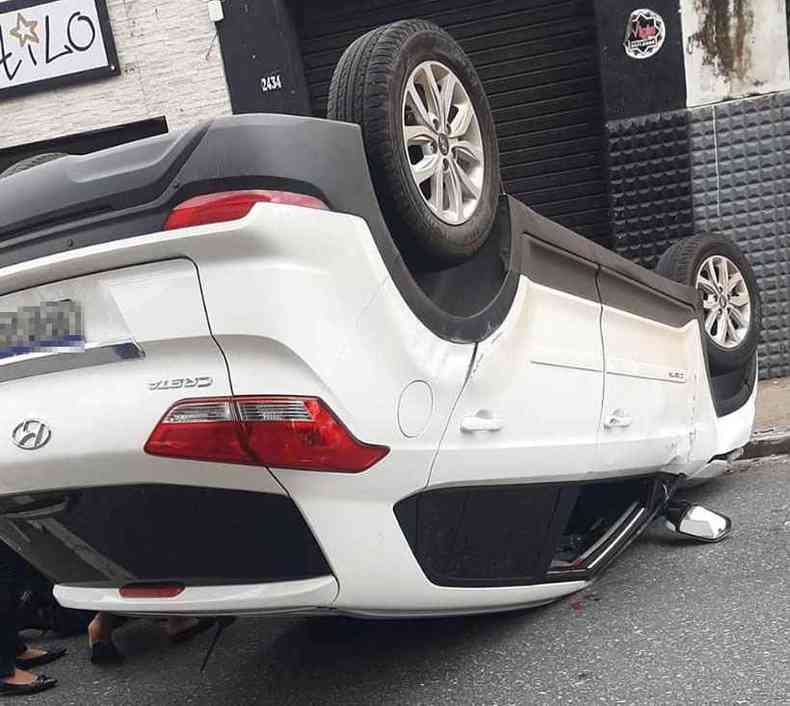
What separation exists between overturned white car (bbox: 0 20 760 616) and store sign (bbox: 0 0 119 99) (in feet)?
17.9

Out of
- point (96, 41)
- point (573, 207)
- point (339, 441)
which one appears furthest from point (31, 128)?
point (339, 441)

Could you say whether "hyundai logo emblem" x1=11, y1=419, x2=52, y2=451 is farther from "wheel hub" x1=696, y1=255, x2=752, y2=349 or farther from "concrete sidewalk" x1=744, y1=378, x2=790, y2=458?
"concrete sidewalk" x1=744, y1=378, x2=790, y2=458

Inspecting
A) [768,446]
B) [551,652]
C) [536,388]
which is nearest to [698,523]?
[551,652]

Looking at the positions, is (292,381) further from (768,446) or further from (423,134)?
(768,446)

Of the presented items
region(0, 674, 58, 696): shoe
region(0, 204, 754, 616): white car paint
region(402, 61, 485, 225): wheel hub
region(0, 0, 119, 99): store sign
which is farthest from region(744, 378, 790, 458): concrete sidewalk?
region(0, 0, 119, 99): store sign

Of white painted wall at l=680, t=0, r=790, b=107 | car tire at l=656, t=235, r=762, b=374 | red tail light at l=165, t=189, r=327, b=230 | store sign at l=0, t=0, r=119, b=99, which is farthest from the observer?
store sign at l=0, t=0, r=119, b=99

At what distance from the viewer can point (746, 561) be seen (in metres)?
3.26

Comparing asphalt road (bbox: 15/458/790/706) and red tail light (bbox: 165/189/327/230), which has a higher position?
red tail light (bbox: 165/189/327/230)

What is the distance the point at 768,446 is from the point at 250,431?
3.71 m

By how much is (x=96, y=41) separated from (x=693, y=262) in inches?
208

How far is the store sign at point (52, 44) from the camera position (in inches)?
277

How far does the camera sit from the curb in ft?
15.6

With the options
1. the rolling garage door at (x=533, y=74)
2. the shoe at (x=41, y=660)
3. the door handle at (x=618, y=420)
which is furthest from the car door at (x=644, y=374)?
the rolling garage door at (x=533, y=74)

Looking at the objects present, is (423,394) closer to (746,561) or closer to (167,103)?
(746,561)
